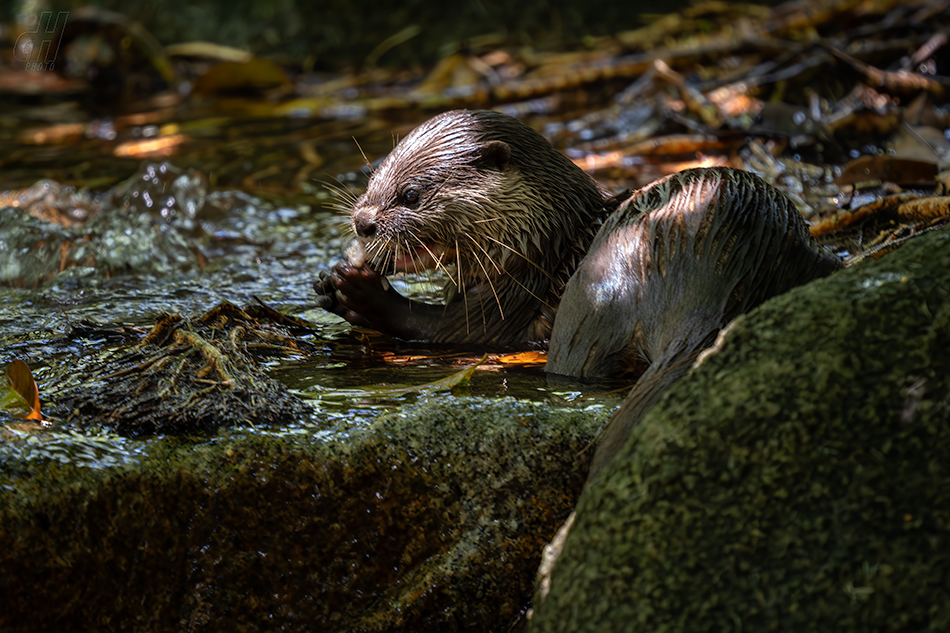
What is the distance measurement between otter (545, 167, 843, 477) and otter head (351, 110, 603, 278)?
42 centimetres

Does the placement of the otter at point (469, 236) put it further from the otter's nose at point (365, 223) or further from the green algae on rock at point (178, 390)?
the green algae on rock at point (178, 390)

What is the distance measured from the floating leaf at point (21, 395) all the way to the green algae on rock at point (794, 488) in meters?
0.95

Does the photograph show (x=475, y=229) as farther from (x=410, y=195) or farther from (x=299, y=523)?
(x=299, y=523)

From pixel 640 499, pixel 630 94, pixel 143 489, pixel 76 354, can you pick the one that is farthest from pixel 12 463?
pixel 630 94

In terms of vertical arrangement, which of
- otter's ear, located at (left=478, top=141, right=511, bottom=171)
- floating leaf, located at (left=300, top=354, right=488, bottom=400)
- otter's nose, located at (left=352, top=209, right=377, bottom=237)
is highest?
otter's ear, located at (left=478, top=141, right=511, bottom=171)

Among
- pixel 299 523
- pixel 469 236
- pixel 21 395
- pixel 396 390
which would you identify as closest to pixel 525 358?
pixel 469 236

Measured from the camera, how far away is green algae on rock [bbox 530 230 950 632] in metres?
1.14

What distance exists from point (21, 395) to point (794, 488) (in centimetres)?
129

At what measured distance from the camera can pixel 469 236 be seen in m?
2.56

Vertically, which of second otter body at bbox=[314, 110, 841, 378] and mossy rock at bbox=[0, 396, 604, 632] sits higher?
second otter body at bbox=[314, 110, 841, 378]

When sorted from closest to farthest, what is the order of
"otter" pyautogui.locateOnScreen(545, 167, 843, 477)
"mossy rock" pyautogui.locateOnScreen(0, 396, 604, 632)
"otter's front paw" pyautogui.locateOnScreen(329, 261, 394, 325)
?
"mossy rock" pyautogui.locateOnScreen(0, 396, 604, 632) < "otter" pyautogui.locateOnScreen(545, 167, 843, 477) < "otter's front paw" pyautogui.locateOnScreen(329, 261, 394, 325)

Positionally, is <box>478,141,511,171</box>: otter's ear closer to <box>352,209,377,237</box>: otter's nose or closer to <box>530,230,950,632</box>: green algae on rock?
<box>352,209,377,237</box>: otter's nose

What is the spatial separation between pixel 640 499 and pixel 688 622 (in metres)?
0.17

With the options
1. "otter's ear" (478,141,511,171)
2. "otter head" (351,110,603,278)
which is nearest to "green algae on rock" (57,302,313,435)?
"otter head" (351,110,603,278)
